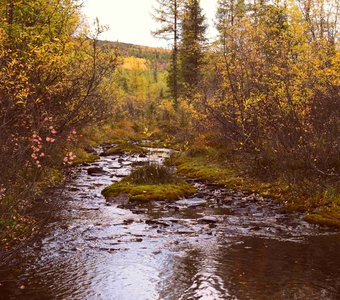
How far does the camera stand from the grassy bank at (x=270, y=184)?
13438 mm

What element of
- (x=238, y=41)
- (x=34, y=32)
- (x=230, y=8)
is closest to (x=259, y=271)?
(x=34, y=32)

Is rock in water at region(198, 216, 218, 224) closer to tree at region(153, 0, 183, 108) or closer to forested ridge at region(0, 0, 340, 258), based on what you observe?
forested ridge at region(0, 0, 340, 258)

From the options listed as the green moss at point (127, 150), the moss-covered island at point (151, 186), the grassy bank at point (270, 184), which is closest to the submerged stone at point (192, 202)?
the moss-covered island at point (151, 186)

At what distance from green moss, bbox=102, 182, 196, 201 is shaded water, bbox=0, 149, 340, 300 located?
3.09 ft

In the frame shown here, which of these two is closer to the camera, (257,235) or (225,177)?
(257,235)

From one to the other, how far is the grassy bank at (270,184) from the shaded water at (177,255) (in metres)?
0.70

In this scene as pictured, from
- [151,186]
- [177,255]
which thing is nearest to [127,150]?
[151,186]

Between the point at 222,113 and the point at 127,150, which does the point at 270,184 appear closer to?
the point at 222,113

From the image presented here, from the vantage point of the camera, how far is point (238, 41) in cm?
2041

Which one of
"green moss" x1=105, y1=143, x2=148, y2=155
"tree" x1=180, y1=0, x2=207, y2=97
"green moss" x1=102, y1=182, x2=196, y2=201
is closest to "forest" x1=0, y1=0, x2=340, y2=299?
"green moss" x1=102, y1=182, x2=196, y2=201

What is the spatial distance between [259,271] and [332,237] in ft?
11.2

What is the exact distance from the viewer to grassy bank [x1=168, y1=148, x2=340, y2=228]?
13438 mm

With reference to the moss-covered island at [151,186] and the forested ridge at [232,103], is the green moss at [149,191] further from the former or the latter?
the forested ridge at [232,103]

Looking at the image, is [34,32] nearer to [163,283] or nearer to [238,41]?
[163,283]
